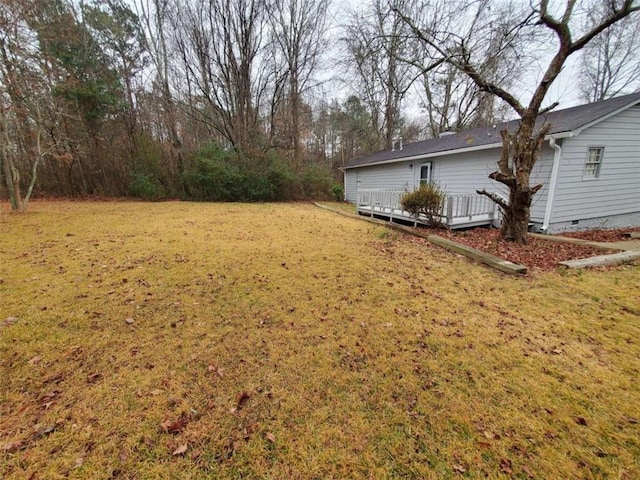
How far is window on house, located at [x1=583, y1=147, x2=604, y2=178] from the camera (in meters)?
7.96

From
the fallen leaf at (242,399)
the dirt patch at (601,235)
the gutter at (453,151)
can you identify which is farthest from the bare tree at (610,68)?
the fallen leaf at (242,399)

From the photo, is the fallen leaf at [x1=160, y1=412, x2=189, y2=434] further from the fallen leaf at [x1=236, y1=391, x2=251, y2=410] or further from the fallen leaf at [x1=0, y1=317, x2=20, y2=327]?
the fallen leaf at [x1=0, y1=317, x2=20, y2=327]

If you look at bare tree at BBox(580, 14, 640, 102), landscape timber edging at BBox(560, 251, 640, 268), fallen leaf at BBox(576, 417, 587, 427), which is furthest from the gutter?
bare tree at BBox(580, 14, 640, 102)

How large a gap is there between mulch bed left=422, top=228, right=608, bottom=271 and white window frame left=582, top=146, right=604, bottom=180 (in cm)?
340

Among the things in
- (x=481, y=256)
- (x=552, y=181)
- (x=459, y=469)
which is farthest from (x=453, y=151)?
(x=459, y=469)

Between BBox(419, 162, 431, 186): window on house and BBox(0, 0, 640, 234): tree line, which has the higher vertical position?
BBox(0, 0, 640, 234): tree line

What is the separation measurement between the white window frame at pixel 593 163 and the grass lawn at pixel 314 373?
515 cm

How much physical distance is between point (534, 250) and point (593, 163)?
4.94m

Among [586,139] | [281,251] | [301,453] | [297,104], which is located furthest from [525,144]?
[297,104]

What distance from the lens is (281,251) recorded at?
5.61 m

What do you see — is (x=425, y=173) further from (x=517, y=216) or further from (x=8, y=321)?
(x=8, y=321)

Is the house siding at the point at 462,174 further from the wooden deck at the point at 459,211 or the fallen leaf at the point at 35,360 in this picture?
the fallen leaf at the point at 35,360

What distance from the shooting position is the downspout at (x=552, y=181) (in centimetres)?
725

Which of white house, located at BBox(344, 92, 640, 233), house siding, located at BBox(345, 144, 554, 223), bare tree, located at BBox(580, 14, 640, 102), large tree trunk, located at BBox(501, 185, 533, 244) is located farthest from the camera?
bare tree, located at BBox(580, 14, 640, 102)
